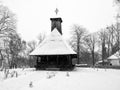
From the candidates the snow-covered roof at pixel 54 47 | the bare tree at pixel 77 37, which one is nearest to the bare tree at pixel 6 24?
the snow-covered roof at pixel 54 47

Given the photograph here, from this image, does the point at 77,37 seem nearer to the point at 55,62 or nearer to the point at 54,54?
the point at 55,62

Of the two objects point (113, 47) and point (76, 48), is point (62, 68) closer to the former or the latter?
point (76, 48)

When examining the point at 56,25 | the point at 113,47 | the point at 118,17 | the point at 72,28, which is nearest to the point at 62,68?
the point at 56,25

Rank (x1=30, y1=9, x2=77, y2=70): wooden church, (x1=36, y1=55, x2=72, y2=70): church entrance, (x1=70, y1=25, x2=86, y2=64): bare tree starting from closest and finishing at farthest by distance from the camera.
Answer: (x1=30, y1=9, x2=77, y2=70): wooden church → (x1=36, y1=55, x2=72, y2=70): church entrance → (x1=70, y1=25, x2=86, y2=64): bare tree

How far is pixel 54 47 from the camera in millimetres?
21234

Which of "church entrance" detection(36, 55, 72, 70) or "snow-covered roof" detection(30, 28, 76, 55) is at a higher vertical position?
"snow-covered roof" detection(30, 28, 76, 55)

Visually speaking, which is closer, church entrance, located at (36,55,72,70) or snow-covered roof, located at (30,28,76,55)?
snow-covered roof, located at (30,28,76,55)

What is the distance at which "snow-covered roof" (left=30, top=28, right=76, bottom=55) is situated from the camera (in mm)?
20016

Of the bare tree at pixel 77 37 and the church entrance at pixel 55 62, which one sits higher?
the bare tree at pixel 77 37

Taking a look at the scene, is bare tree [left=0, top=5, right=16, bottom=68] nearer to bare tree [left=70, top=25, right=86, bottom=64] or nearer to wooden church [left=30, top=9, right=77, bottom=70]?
wooden church [left=30, top=9, right=77, bottom=70]

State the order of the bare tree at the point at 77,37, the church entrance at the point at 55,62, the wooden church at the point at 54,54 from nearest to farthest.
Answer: the wooden church at the point at 54,54
the church entrance at the point at 55,62
the bare tree at the point at 77,37

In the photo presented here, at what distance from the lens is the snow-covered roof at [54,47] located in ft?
65.7

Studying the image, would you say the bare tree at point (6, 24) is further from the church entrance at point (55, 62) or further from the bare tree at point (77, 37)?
the bare tree at point (77, 37)

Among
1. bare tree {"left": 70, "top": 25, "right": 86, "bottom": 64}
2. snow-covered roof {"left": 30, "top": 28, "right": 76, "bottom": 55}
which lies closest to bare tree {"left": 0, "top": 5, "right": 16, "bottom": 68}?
snow-covered roof {"left": 30, "top": 28, "right": 76, "bottom": 55}
